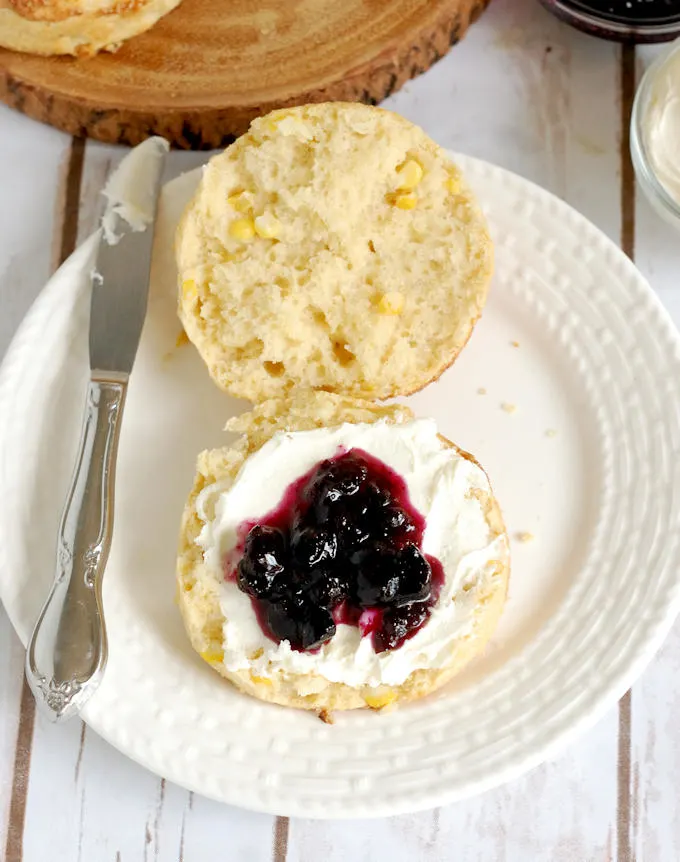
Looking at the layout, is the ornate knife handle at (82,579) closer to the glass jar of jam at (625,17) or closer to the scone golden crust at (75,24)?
the scone golden crust at (75,24)

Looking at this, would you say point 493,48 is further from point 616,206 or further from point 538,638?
point 538,638

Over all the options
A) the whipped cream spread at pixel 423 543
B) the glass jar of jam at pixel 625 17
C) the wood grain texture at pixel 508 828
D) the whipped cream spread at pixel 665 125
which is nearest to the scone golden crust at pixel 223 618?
the whipped cream spread at pixel 423 543

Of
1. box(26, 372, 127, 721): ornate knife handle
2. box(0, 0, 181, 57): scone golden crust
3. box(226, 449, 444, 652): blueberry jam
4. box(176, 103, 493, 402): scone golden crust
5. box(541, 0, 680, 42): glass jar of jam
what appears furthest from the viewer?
box(541, 0, 680, 42): glass jar of jam

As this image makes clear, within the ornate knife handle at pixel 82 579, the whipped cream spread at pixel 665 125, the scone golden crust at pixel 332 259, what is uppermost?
the whipped cream spread at pixel 665 125

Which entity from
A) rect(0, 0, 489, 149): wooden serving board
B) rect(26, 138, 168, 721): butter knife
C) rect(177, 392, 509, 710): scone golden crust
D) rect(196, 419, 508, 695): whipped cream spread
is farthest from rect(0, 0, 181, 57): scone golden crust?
rect(196, 419, 508, 695): whipped cream spread

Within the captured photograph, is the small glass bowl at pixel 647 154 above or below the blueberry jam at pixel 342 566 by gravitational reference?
above

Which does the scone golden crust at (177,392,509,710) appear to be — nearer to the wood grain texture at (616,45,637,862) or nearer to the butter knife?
the butter knife

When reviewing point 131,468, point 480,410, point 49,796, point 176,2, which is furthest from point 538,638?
point 176,2
